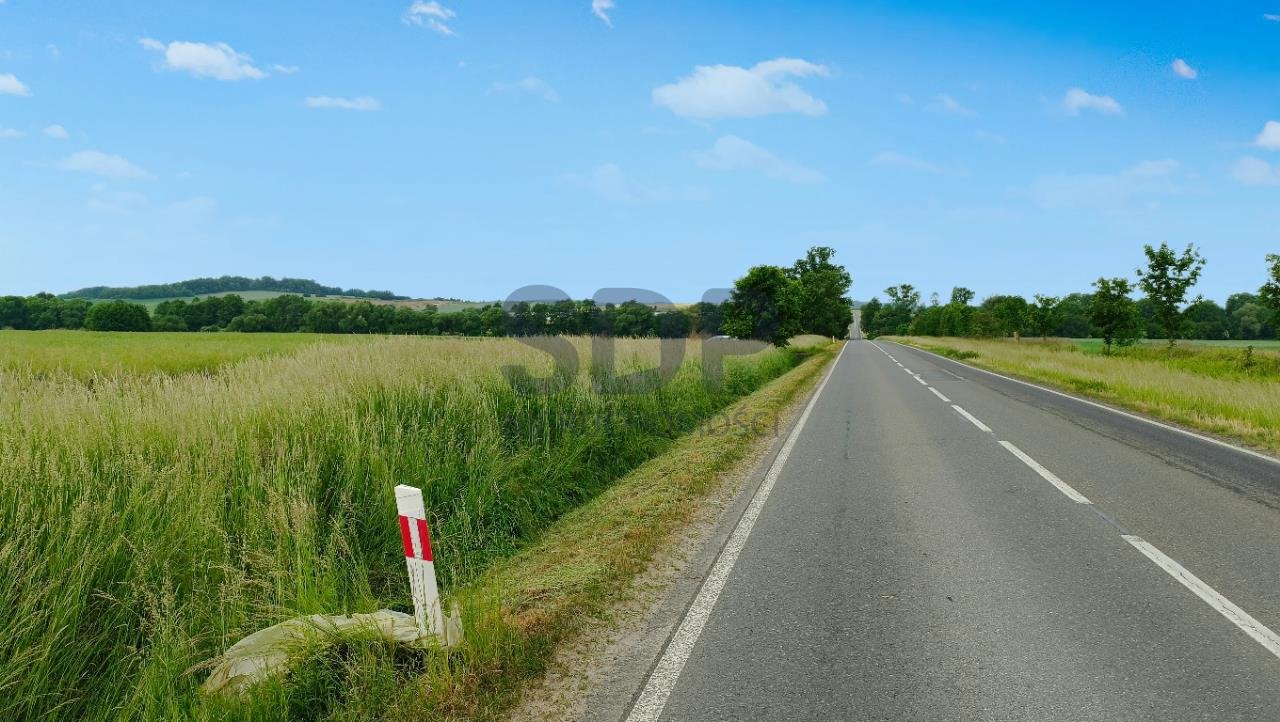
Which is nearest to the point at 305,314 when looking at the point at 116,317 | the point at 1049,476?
the point at 116,317

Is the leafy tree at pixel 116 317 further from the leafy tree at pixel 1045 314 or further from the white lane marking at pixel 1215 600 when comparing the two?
the leafy tree at pixel 1045 314

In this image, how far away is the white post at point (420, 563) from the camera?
332 centimetres

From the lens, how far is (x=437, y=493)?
5.90 metres

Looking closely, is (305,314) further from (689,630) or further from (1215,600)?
(1215,600)

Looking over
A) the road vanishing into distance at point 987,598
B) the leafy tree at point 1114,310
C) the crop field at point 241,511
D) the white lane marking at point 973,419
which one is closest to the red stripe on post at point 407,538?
the crop field at point 241,511

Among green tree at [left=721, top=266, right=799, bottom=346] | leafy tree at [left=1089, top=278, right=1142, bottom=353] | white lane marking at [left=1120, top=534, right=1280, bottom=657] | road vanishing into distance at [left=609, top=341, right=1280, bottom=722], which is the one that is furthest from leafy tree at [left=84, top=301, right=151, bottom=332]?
leafy tree at [left=1089, top=278, right=1142, bottom=353]

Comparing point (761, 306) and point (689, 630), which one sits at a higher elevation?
point (761, 306)

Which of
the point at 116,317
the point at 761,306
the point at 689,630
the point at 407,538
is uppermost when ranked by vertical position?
the point at 761,306

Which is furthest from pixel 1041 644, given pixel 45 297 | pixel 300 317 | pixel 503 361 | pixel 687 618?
pixel 45 297

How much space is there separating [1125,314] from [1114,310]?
2.39ft

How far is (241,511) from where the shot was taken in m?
4.60

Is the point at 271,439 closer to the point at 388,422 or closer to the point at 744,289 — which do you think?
the point at 388,422

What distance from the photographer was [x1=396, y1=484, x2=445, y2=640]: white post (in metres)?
3.32

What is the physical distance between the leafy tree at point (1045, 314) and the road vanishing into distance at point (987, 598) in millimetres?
62252
